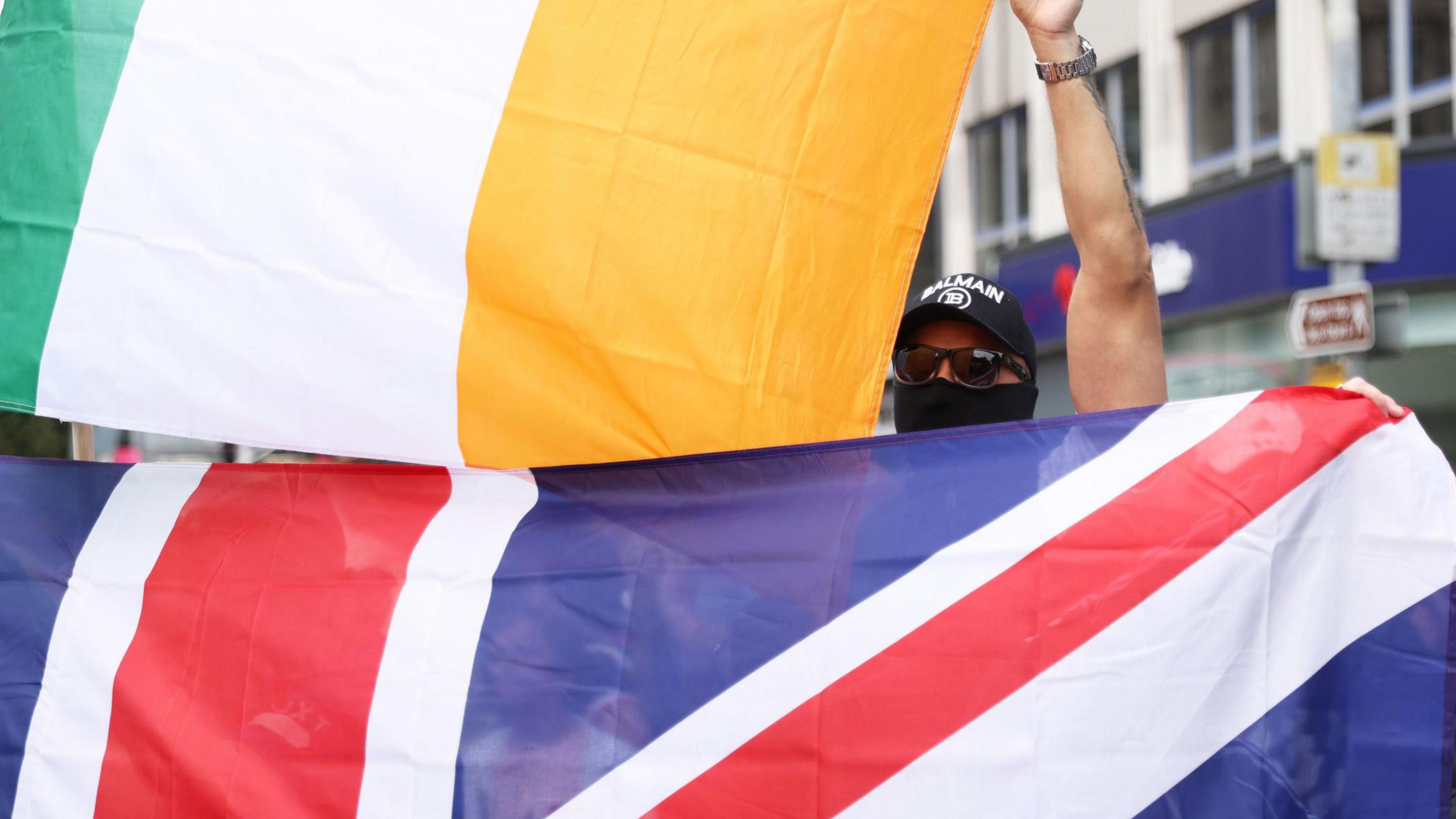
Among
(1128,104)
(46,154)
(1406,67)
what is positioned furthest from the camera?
(1128,104)

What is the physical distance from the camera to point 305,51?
203cm

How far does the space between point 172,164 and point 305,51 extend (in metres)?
0.25

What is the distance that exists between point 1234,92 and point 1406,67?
197 centimetres

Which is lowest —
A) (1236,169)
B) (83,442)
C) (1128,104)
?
(83,442)

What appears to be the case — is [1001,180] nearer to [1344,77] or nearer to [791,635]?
[1344,77]

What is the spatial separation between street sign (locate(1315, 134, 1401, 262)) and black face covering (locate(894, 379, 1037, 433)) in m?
6.27

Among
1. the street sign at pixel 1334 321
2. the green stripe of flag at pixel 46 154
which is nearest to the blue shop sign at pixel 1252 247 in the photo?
the street sign at pixel 1334 321

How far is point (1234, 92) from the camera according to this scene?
1327cm

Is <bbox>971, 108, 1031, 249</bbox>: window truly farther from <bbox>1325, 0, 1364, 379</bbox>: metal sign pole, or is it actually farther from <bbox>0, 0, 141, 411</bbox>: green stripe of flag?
<bbox>0, 0, 141, 411</bbox>: green stripe of flag

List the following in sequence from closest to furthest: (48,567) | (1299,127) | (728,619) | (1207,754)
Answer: (1207,754)
(728,619)
(48,567)
(1299,127)

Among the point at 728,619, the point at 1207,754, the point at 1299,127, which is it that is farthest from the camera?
the point at 1299,127

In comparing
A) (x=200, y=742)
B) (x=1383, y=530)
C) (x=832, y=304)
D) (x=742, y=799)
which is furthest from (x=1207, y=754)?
(x=200, y=742)

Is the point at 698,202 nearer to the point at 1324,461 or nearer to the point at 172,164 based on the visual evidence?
the point at 172,164

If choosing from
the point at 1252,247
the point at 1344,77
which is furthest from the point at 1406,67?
the point at 1344,77
